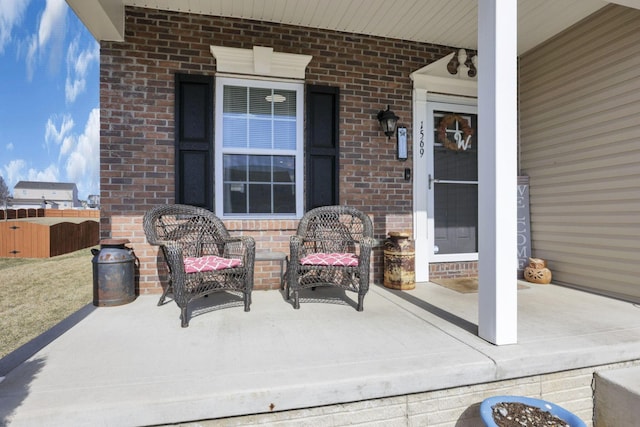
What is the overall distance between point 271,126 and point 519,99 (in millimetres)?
3022

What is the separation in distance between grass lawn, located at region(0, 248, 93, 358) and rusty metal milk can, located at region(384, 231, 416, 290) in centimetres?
329

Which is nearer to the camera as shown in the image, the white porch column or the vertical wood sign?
the white porch column

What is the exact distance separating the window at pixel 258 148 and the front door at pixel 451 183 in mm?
1557

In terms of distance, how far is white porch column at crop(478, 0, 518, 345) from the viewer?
2043mm

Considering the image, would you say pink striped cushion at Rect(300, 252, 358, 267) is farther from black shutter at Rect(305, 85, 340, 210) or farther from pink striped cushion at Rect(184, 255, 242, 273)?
black shutter at Rect(305, 85, 340, 210)

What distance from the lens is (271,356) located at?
191cm

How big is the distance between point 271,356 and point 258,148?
2.20 meters

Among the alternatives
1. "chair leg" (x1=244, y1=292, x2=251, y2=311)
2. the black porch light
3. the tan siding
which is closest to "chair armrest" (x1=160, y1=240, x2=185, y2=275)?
"chair leg" (x1=244, y1=292, x2=251, y2=311)

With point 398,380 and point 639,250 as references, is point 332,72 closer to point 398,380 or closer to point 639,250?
point 398,380

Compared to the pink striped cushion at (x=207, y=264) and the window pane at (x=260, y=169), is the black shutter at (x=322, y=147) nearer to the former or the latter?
the window pane at (x=260, y=169)

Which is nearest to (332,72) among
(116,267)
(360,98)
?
(360,98)

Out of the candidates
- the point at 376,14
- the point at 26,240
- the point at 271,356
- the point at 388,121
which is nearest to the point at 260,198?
the point at 388,121

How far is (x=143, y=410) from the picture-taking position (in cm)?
145

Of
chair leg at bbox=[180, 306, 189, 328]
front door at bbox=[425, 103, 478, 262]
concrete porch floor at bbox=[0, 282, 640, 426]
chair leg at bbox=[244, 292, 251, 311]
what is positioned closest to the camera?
concrete porch floor at bbox=[0, 282, 640, 426]
